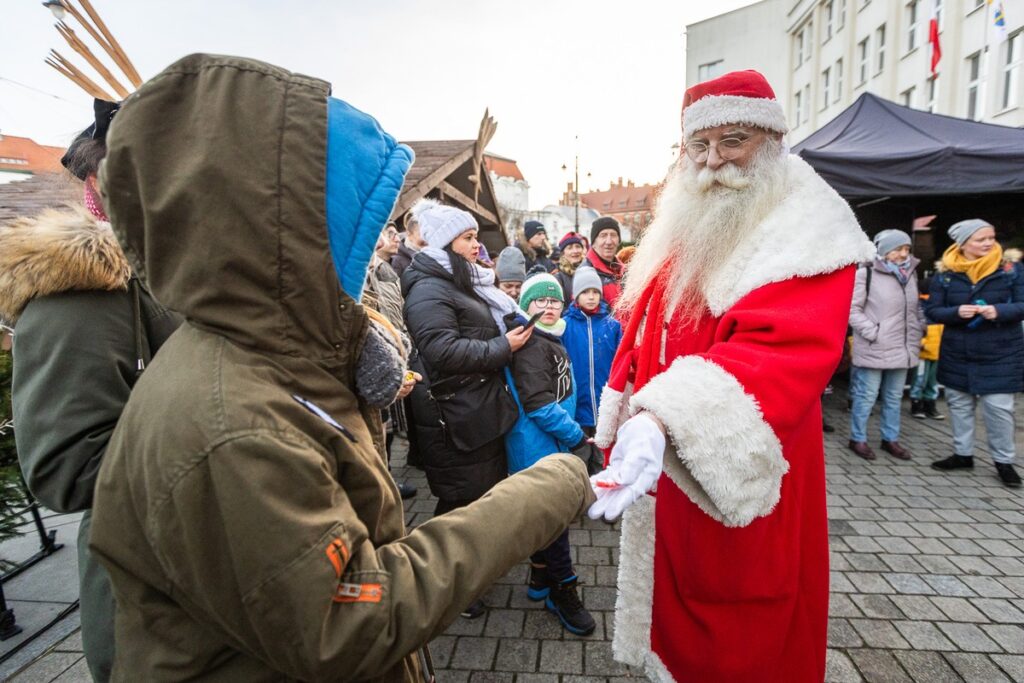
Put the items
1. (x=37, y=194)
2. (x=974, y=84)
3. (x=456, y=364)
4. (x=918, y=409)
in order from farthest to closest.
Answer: (x=974, y=84), (x=918, y=409), (x=37, y=194), (x=456, y=364)

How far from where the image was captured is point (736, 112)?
164 centimetres

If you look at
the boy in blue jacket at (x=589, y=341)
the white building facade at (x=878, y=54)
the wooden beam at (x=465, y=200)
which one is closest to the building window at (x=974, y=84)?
the white building facade at (x=878, y=54)

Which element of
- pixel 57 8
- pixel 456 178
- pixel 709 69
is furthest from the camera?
pixel 709 69

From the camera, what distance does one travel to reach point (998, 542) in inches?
137

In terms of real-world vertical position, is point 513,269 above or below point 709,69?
below

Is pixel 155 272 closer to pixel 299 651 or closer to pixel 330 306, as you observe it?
pixel 330 306

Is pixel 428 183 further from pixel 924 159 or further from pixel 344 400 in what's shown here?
pixel 344 400

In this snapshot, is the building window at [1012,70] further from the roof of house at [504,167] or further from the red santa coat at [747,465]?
the roof of house at [504,167]

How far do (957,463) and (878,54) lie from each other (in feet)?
77.2

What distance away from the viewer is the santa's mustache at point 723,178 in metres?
1.67

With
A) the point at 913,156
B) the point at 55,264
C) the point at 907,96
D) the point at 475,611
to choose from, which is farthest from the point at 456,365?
the point at 907,96

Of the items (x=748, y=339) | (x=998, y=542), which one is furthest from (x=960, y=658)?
(x=748, y=339)

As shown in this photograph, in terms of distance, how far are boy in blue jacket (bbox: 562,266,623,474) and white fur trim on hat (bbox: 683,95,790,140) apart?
2.13 m

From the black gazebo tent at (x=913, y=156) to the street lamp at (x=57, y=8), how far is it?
6936 millimetres
